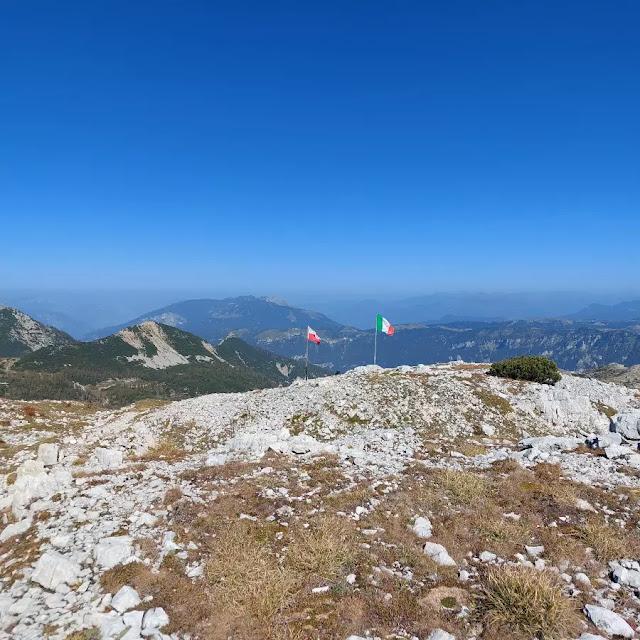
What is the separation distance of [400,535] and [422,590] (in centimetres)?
210

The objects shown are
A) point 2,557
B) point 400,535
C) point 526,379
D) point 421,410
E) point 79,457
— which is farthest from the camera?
point 526,379

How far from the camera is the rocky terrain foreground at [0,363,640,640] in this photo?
7.17m

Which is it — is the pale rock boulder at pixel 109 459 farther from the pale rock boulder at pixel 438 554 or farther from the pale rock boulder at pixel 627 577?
the pale rock boulder at pixel 627 577

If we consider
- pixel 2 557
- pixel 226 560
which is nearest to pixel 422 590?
pixel 226 560

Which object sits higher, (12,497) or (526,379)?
(12,497)

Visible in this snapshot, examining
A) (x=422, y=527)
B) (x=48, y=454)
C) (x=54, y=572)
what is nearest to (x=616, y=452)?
(x=422, y=527)

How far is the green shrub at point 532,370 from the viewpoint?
4062cm

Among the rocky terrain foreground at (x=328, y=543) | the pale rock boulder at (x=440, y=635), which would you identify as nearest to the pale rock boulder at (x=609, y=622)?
the rocky terrain foreground at (x=328, y=543)

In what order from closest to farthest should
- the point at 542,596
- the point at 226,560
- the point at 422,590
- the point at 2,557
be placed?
1. the point at 542,596
2. the point at 422,590
3. the point at 226,560
4. the point at 2,557

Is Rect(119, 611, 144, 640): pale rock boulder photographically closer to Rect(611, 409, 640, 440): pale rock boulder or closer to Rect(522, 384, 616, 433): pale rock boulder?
Rect(611, 409, 640, 440): pale rock boulder

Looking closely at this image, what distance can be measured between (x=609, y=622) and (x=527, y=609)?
1.51 metres

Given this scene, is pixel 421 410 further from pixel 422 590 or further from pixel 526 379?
pixel 422 590

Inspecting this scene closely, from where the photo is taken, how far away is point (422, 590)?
8078 millimetres

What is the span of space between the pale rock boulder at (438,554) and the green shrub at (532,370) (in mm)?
35980
